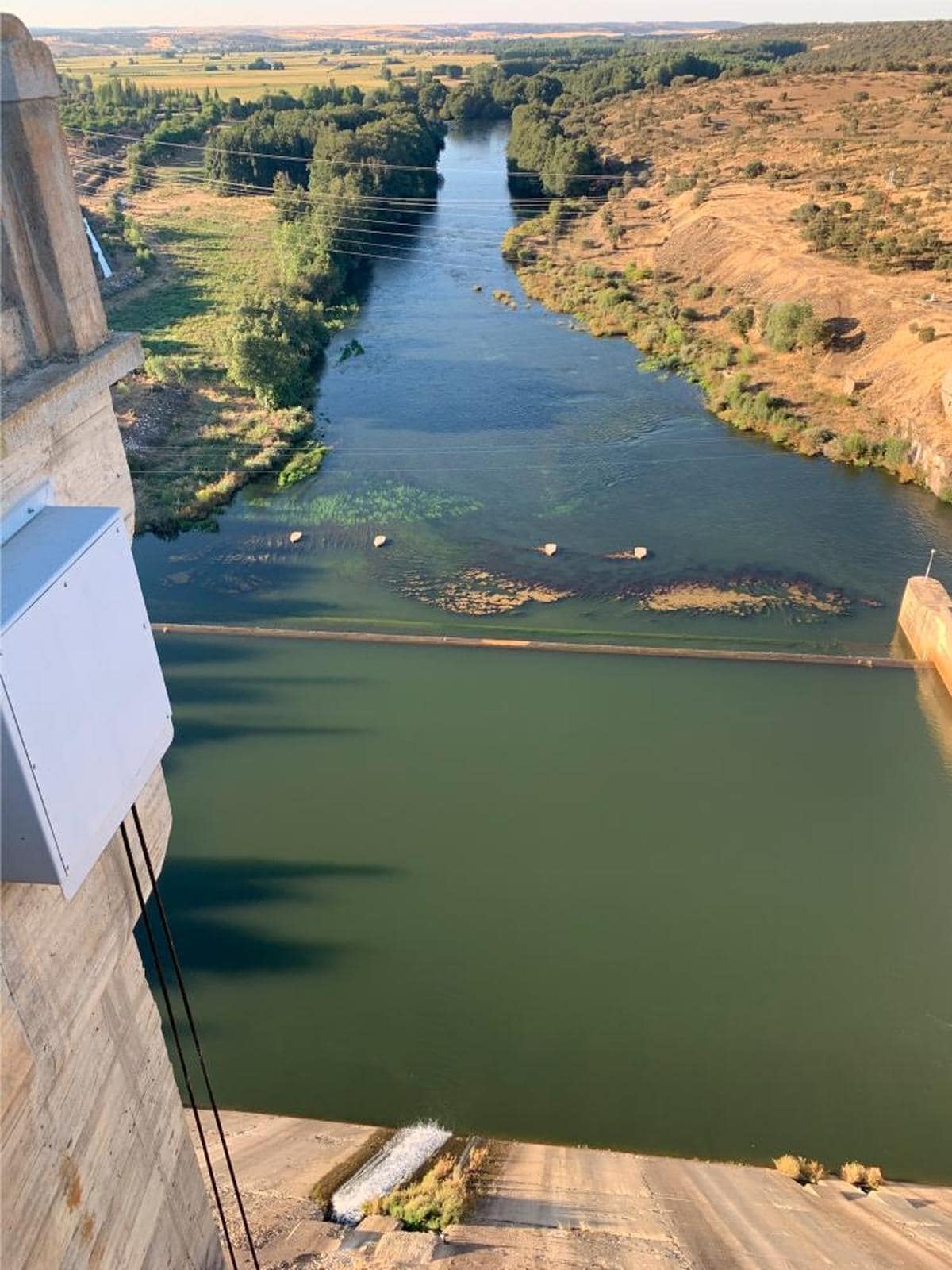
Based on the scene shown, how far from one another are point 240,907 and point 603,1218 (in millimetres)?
5431

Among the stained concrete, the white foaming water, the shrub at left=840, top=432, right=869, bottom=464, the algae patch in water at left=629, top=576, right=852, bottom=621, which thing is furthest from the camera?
the shrub at left=840, top=432, right=869, bottom=464

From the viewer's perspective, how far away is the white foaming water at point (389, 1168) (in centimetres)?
754

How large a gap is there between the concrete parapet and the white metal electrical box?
44.9ft

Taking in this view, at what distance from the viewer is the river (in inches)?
369

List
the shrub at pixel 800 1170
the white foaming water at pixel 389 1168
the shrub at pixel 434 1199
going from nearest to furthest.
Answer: the shrub at pixel 434 1199, the white foaming water at pixel 389 1168, the shrub at pixel 800 1170

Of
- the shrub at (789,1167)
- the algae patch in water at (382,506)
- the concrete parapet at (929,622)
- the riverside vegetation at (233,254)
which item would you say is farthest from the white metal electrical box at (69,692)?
the riverside vegetation at (233,254)

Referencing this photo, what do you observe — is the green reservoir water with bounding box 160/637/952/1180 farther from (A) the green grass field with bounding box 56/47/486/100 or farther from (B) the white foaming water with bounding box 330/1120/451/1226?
(A) the green grass field with bounding box 56/47/486/100

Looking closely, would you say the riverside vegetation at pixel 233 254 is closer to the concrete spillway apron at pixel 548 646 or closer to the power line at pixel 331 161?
the power line at pixel 331 161

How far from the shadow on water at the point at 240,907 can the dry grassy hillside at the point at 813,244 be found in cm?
1652

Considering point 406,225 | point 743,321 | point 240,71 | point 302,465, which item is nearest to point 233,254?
point 406,225

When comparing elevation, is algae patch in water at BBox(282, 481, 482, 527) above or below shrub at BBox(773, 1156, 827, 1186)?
above

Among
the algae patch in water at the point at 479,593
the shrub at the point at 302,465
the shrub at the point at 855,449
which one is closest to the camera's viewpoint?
the algae patch in water at the point at 479,593

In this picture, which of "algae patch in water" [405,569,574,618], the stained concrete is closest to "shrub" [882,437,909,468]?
"algae patch in water" [405,569,574,618]

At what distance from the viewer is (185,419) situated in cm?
2331
